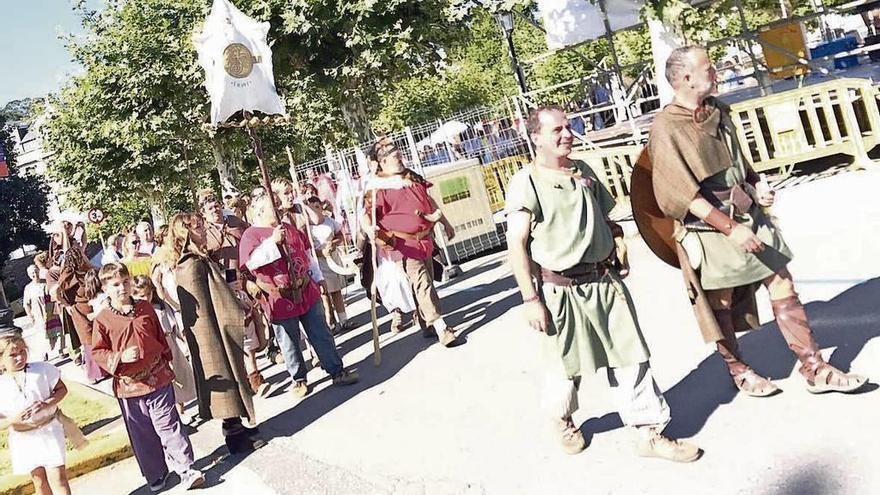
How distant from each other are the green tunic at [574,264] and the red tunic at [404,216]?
3.54 metres

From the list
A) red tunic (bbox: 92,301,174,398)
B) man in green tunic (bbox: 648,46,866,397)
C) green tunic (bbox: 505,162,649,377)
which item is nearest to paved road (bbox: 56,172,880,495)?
man in green tunic (bbox: 648,46,866,397)

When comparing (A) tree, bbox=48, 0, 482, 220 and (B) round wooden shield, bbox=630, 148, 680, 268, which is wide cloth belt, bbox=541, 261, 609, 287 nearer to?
(B) round wooden shield, bbox=630, 148, 680, 268

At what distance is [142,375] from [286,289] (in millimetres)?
1760

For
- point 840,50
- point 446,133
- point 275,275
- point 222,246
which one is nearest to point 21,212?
point 446,133

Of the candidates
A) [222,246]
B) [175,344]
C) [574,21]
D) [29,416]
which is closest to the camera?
[29,416]

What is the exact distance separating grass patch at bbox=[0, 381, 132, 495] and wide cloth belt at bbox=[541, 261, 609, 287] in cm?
458

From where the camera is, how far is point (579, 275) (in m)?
4.30

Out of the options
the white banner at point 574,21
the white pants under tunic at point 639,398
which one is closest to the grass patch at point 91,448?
the white pants under tunic at point 639,398

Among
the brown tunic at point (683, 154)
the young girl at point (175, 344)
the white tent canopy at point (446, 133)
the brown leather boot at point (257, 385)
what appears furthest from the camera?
the white tent canopy at point (446, 133)

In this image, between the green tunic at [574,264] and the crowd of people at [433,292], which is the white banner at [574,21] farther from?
the green tunic at [574,264]

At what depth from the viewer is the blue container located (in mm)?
18703

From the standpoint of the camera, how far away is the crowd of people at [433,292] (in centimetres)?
423

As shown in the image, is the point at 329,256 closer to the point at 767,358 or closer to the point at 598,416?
the point at 598,416

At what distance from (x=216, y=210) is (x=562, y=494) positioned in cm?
540
